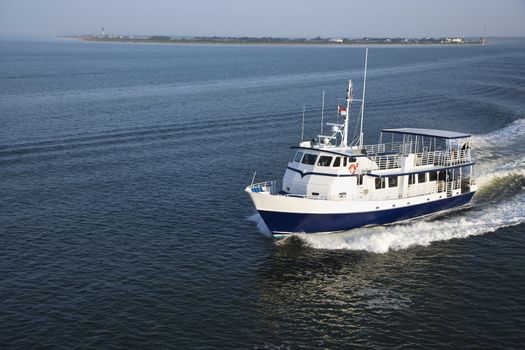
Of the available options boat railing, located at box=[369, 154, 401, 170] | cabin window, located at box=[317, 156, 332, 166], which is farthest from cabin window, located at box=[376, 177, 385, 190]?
cabin window, located at box=[317, 156, 332, 166]

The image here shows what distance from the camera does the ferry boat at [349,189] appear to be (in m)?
39.5

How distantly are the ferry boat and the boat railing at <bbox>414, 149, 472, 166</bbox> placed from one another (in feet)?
0.41

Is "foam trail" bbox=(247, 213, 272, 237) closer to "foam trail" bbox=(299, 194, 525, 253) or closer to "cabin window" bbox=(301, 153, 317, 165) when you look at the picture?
"foam trail" bbox=(299, 194, 525, 253)

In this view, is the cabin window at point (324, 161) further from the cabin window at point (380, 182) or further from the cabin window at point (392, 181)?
the cabin window at point (392, 181)

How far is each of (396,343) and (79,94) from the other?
9340 centimetres

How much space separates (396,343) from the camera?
1090 inches

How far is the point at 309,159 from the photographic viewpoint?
42.0m

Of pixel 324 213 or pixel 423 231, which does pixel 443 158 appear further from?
pixel 324 213

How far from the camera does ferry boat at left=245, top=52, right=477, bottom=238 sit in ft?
130

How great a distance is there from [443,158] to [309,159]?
13522 mm

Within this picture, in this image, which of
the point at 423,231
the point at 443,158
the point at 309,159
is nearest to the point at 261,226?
the point at 309,159

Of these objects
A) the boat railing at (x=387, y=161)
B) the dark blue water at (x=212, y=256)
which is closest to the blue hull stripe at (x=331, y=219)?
the dark blue water at (x=212, y=256)

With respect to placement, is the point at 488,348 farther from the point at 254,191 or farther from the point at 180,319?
the point at 254,191

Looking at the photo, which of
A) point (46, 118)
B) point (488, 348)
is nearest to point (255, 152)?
point (46, 118)
